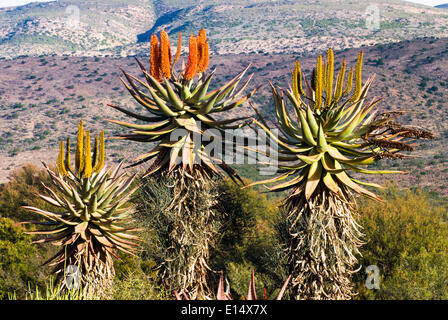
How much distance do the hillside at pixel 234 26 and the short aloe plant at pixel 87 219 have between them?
94151mm

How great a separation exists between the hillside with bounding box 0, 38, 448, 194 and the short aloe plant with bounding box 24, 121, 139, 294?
33.8 meters

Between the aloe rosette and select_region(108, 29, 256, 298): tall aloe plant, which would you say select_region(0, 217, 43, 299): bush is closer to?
select_region(108, 29, 256, 298): tall aloe plant

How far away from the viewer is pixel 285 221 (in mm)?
6422

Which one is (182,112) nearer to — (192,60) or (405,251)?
(192,60)

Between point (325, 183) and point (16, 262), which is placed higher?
point (325, 183)

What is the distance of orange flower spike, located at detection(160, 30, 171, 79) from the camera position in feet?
22.3

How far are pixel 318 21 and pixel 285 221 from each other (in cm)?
12731

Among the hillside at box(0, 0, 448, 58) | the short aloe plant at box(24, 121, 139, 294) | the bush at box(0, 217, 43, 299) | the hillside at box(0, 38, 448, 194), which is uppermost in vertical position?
the hillside at box(0, 0, 448, 58)

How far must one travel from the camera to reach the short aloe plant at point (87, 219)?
23.0 feet

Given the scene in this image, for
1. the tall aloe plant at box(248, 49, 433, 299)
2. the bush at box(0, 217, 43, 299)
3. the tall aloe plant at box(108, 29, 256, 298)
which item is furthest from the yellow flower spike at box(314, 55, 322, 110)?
the bush at box(0, 217, 43, 299)

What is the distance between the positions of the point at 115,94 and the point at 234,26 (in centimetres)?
7350

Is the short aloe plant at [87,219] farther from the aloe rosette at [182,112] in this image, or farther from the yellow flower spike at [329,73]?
the yellow flower spike at [329,73]

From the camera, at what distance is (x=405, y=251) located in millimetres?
11352

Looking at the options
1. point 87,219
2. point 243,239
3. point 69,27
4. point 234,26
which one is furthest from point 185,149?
point 69,27
